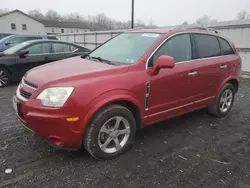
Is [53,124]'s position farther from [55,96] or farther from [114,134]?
[114,134]

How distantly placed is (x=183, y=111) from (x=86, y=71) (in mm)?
1891

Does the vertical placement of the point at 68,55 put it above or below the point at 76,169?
above

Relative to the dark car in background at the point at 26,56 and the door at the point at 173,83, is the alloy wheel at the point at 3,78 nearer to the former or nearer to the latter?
the dark car in background at the point at 26,56

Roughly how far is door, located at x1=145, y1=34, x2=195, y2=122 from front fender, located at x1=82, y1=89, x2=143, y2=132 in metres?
0.35

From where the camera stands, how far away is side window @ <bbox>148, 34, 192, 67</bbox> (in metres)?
3.40

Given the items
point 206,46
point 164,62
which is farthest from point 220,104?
point 164,62

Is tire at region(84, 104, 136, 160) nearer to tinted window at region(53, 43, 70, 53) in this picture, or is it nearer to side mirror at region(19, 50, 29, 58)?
side mirror at region(19, 50, 29, 58)

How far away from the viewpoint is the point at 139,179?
2605mm

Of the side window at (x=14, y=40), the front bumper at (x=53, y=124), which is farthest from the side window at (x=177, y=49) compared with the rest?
the side window at (x=14, y=40)

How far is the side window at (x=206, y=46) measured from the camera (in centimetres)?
398

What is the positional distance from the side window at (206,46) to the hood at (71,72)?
1728 mm

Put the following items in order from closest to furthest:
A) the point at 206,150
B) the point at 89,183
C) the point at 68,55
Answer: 1. the point at 89,183
2. the point at 206,150
3. the point at 68,55

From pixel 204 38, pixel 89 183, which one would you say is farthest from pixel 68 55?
pixel 89 183

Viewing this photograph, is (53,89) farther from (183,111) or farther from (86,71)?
(183,111)
